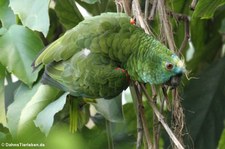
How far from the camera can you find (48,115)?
1.01m

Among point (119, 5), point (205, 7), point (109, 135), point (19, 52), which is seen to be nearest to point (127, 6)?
point (119, 5)

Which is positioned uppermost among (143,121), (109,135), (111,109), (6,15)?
(6,15)

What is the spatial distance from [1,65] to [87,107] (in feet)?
0.86

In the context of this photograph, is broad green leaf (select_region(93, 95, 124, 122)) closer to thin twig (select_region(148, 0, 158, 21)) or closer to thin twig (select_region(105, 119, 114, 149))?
thin twig (select_region(105, 119, 114, 149))

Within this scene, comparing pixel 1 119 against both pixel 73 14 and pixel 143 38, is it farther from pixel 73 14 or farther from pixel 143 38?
pixel 143 38

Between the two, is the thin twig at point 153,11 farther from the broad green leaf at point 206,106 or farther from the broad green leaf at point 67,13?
the broad green leaf at point 206,106

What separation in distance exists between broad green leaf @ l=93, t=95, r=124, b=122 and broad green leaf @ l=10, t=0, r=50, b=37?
0.89 feet

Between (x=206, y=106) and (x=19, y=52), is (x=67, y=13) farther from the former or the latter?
(x=206, y=106)

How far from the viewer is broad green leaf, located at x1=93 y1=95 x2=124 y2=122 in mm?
1136

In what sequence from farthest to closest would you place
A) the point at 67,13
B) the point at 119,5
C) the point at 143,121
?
the point at 67,13
the point at 119,5
the point at 143,121

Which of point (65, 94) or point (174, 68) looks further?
point (65, 94)

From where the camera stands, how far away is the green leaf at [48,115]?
0.99 metres

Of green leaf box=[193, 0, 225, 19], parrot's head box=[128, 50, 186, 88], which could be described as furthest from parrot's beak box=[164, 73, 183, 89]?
green leaf box=[193, 0, 225, 19]

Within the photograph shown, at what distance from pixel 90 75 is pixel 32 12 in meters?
0.19
